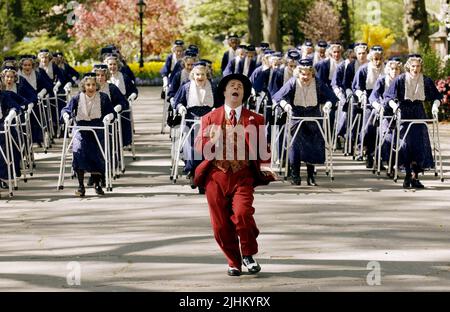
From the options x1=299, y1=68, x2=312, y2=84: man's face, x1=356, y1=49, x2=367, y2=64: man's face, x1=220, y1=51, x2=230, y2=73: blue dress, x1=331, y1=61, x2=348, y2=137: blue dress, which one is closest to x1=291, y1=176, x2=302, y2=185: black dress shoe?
x1=299, y1=68, x2=312, y2=84: man's face

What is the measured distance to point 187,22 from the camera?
6756cm

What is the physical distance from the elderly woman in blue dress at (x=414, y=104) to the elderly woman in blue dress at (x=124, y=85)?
480cm

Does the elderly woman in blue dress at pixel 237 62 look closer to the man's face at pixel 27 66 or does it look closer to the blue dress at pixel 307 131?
the man's face at pixel 27 66

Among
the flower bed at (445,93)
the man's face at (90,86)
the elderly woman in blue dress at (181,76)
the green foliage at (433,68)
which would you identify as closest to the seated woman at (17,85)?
the man's face at (90,86)

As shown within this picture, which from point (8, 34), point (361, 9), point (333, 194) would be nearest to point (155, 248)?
point (333, 194)

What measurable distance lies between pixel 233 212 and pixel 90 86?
710 cm

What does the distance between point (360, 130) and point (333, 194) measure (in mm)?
6210

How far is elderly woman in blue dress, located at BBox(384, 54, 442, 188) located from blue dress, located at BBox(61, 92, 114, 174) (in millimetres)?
3956

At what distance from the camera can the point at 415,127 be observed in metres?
19.4

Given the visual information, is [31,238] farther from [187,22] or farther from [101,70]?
[187,22]

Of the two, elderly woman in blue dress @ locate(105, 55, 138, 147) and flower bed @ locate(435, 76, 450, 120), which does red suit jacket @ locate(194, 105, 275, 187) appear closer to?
elderly woman in blue dress @ locate(105, 55, 138, 147)

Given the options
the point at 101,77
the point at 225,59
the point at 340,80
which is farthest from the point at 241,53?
the point at 101,77

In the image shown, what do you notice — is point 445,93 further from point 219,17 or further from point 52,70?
point 219,17

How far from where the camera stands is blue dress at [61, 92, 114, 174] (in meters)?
18.6
